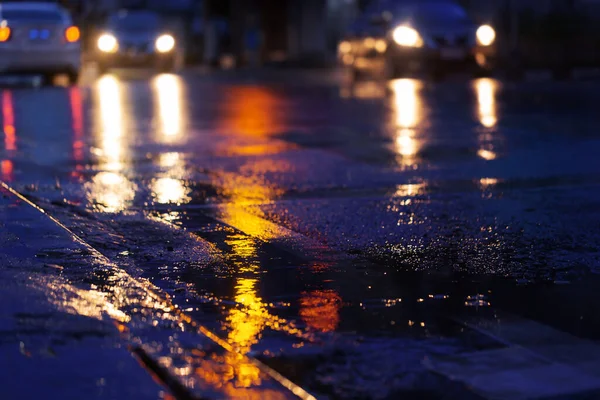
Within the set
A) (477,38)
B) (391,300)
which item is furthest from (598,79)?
(391,300)

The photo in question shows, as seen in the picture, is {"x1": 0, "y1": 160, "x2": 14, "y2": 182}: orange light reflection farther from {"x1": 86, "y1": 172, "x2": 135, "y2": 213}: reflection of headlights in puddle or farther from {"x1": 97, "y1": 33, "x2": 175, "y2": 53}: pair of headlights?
{"x1": 97, "y1": 33, "x2": 175, "y2": 53}: pair of headlights

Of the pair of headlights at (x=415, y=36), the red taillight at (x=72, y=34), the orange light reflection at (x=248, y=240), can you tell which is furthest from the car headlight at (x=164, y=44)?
the orange light reflection at (x=248, y=240)

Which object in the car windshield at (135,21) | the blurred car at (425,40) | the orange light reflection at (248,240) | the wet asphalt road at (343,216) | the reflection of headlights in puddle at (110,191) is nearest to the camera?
the orange light reflection at (248,240)

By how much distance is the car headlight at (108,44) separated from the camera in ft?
101

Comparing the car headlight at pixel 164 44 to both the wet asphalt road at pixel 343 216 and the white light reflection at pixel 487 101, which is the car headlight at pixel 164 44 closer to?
the white light reflection at pixel 487 101

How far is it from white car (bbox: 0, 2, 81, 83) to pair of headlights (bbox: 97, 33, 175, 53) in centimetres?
519

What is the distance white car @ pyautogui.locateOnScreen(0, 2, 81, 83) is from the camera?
24562mm

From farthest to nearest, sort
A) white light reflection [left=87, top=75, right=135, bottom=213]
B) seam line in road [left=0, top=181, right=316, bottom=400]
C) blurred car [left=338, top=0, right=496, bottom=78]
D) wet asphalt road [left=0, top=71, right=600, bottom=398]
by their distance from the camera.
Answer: blurred car [left=338, top=0, right=496, bottom=78], white light reflection [left=87, top=75, right=135, bottom=213], wet asphalt road [left=0, top=71, right=600, bottom=398], seam line in road [left=0, top=181, right=316, bottom=400]

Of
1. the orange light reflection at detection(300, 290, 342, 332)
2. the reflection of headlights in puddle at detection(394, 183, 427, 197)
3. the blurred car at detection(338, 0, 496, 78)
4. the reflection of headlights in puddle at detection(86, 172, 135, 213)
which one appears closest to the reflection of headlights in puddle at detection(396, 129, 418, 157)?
the reflection of headlights in puddle at detection(394, 183, 427, 197)

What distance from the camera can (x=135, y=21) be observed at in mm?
32062

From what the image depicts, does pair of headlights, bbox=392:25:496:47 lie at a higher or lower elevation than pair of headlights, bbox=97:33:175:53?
lower

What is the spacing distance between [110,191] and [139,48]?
2183 cm

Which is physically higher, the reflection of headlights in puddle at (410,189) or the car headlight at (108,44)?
the car headlight at (108,44)

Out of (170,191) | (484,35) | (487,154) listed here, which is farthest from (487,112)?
(484,35)
